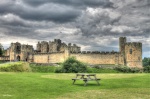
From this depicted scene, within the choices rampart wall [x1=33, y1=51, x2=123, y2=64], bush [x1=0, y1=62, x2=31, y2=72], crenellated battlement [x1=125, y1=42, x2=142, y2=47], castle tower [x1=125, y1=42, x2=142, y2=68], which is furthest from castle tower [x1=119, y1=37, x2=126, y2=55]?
bush [x1=0, y1=62, x2=31, y2=72]

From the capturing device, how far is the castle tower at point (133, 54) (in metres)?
91.1

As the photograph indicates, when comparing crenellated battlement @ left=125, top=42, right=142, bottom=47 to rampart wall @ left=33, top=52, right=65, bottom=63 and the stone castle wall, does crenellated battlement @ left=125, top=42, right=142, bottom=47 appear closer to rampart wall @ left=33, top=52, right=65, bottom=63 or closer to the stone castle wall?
the stone castle wall

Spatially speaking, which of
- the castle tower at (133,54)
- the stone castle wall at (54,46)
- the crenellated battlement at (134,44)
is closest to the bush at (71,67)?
the castle tower at (133,54)

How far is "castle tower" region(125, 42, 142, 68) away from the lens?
299 ft

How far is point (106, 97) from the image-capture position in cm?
1777

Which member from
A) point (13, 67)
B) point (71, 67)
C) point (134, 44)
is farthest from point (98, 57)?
point (13, 67)

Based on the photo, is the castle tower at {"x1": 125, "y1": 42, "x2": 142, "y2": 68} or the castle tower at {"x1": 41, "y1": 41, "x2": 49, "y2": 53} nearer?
the castle tower at {"x1": 125, "y1": 42, "x2": 142, "y2": 68}

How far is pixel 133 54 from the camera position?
91.1m

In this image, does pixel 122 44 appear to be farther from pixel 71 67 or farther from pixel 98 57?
pixel 71 67

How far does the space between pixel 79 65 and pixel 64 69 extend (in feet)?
15.2

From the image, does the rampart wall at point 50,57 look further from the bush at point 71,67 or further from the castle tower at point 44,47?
the bush at point 71,67

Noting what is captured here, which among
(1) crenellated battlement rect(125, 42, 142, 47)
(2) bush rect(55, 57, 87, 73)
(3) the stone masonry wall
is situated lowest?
(2) bush rect(55, 57, 87, 73)

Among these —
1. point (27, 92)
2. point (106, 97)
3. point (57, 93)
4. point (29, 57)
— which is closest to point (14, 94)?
point (27, 92)

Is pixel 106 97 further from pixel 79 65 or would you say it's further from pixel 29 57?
pixel 29 57
